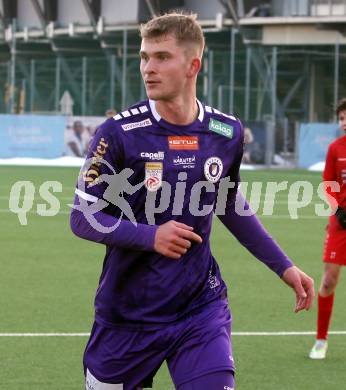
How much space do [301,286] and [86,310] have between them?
257 inches

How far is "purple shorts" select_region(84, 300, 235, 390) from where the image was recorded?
18.5 feet

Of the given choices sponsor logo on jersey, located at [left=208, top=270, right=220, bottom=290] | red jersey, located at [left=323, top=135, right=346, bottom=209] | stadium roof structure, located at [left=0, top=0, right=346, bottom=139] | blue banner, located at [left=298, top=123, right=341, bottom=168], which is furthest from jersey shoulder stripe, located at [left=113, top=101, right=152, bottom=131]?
stadium roof structure, located at [left=0, top=0, right=346, bottom=139]

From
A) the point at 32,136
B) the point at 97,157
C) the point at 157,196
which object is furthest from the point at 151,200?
the point at 32,136

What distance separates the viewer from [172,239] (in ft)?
17.5

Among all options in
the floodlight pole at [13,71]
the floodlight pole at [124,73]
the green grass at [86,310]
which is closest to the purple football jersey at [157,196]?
the green grass at [86,310]

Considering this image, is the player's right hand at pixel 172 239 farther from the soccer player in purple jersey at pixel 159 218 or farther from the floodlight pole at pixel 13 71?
the floodlight pole at pixel 13 71

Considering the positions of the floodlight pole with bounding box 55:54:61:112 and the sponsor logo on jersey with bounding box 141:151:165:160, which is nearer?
the sponsor logo on jersey with bounding box 141:151:165:160

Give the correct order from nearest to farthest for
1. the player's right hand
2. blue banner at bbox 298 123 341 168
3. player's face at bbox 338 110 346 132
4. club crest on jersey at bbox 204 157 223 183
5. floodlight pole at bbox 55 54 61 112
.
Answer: the player's right hand < club crest on jersey at bbox 204 157 223 183 < player's face at bbox 338 110 346 132 < blue banner at bbox 298 123 341 168 < floodlight pole at bbox 55 54 61 112

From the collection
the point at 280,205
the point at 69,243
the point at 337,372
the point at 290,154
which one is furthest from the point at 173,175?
the point at 290,154

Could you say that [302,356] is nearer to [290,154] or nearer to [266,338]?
[266,338]

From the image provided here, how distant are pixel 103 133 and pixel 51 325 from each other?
605 cm

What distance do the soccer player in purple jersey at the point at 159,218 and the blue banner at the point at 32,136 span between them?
41.5 m

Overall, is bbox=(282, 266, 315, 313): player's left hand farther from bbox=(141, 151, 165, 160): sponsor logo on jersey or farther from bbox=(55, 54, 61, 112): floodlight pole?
bbox=(55, 54, 61, 112): floodlight pole

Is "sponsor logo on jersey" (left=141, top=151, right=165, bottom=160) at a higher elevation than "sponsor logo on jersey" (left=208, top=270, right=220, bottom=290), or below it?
higher
